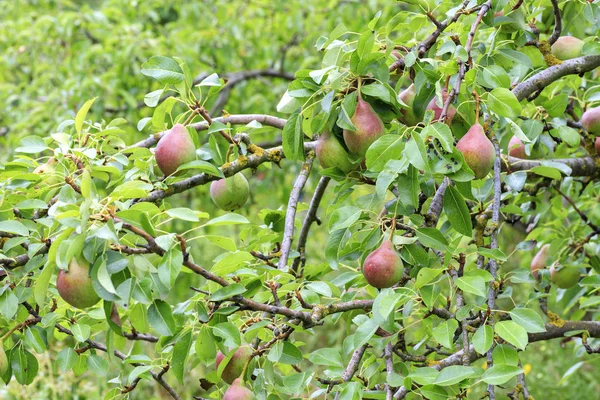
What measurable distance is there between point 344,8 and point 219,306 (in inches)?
97.7

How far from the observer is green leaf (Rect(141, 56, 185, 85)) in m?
1.07

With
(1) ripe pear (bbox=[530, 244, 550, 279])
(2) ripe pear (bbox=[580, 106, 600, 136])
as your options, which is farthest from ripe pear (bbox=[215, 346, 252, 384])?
(1) ripe pear (bbox=[530, 244, 550, 279])

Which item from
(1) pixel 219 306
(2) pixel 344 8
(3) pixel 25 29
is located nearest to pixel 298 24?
(2) pixel 344 8

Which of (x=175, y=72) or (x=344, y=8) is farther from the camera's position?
(x=344, y=8)

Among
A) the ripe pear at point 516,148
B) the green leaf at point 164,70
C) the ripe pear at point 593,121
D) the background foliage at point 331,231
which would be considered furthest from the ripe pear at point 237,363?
the ripe pear at point 593,121

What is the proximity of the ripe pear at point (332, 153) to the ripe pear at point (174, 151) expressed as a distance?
0.64 ft

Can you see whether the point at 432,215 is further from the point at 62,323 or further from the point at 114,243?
the point at 62,323

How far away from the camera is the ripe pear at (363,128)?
0.99 meters

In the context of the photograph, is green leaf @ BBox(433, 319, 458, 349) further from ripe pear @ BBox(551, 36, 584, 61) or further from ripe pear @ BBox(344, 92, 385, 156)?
ripe pear @ BBox(551, 36, 584, 61)

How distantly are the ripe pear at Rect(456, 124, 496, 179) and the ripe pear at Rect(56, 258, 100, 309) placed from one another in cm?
49

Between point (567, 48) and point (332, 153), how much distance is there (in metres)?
0.65

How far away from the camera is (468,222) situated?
39.8 inches

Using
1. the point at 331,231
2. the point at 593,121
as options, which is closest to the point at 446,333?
the point at 331,231

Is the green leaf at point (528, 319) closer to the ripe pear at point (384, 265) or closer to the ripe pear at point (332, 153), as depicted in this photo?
the ripe pear at point (384, 265)
